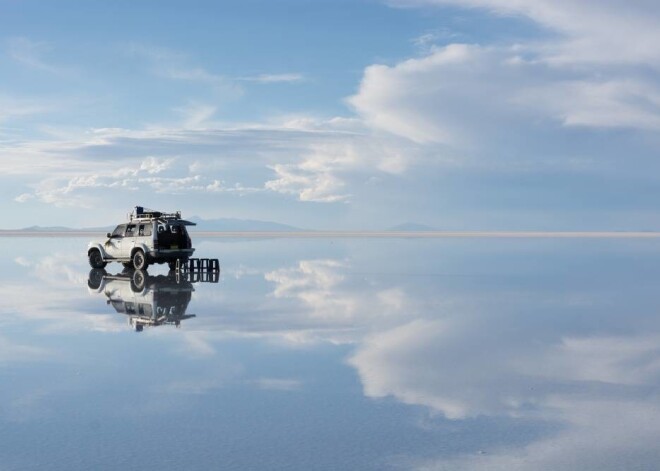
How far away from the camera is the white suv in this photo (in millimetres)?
31969

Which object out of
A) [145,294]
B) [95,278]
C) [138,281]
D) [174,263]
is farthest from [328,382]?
[174,263]

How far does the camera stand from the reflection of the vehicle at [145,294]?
17.6 meters

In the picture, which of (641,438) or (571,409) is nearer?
(641,438)

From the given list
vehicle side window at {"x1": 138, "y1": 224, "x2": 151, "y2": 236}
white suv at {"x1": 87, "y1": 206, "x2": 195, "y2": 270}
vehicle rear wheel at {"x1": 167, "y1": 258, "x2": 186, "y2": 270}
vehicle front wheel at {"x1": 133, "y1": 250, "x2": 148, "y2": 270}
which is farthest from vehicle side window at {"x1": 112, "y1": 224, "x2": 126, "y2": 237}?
vehicle rear wheel at {"x1": 167, "y1": 258, "x2": 186, "y2": 270}

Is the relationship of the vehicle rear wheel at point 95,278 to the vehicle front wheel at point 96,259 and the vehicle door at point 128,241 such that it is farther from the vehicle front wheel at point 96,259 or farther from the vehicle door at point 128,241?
the vehicle door at point 128,241

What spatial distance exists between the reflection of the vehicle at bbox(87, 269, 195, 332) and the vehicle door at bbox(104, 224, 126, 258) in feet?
3.37

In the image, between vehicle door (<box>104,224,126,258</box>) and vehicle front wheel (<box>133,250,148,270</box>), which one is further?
vehicle door (<box>104,224,126,258</box>)

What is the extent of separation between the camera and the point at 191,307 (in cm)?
1956

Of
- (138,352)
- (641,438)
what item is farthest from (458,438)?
(138,352)

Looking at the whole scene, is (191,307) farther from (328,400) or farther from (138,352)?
(328,400)

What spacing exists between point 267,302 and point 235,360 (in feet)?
27.2

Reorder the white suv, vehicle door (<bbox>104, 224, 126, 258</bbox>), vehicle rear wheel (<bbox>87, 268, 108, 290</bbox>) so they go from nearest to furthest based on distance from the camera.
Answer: vehicle rear wheel (<bbox>87, 268, 108, 290</bbox>) < the white suv < vehicle door (<bbox>104, 224, 126, 258</bbox>)

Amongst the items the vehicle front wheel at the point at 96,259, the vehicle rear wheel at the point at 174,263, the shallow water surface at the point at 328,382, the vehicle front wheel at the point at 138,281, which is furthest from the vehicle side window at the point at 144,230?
the shallow water surface at the point at 328,382

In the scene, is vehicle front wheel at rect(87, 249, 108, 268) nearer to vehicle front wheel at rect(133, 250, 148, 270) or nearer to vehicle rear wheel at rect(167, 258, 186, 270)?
vehicle rear wheel at rect(167, 258, 186, 270)
